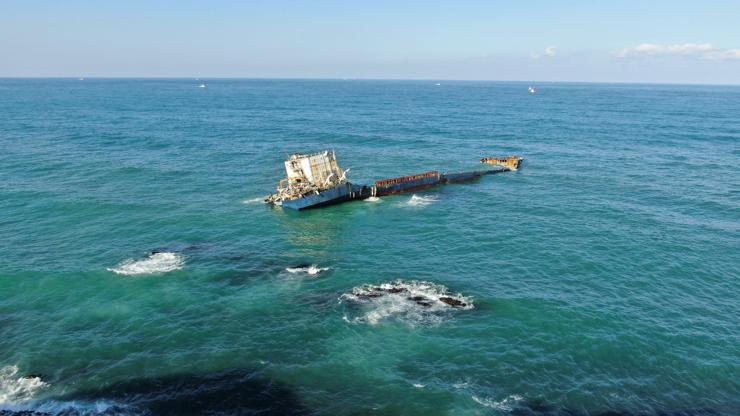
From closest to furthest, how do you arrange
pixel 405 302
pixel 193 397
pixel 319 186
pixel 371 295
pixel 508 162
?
pixel 193 397 → pixel 405 302 → pixel 371 295 → pixel 319 186 → pixel 508 162

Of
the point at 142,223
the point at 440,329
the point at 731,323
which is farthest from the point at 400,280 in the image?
the point at 142,223

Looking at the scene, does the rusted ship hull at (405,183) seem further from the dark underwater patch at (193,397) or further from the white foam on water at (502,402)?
the white foam on water at (502,402)

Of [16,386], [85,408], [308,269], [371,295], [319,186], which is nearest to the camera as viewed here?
[85,408]

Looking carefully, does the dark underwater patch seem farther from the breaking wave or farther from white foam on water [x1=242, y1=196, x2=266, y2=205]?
white foam on water [x1=242, y1=196, x2=266, y2=205]

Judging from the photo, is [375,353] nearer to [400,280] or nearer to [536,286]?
[400,280]

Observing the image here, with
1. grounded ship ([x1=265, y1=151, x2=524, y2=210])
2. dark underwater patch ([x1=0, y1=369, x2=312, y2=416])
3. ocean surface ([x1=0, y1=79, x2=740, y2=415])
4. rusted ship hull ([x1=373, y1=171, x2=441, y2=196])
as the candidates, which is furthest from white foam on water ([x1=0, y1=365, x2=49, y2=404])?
rusted ship hull ([x1=373, y1=171, x2=441, y2=196])

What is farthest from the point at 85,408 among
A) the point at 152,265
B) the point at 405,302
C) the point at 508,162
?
the point at 508,162

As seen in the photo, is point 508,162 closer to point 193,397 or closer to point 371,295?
point 371,295
